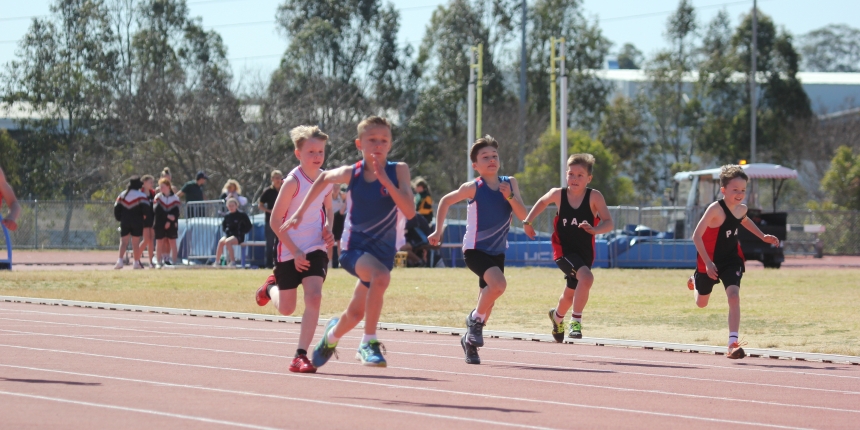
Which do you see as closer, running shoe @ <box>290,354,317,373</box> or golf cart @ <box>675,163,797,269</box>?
running shoe @ <box>290,354,317,373</box>

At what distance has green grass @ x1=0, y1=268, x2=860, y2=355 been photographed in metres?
12.6

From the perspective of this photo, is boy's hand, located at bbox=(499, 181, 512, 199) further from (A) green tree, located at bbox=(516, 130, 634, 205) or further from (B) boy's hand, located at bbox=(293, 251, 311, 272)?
(A) green tree, located at bbox=(516, 130, 634, 205)

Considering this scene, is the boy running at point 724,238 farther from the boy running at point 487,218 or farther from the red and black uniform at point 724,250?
the boy running at point 487,218

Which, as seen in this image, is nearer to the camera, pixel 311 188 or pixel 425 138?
pixel 311 188

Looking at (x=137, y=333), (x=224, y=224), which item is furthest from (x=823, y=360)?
(x=224, y=224)

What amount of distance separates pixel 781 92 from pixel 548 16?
475 inches

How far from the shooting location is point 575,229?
11234 millimetres

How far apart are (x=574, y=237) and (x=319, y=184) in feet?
12.0

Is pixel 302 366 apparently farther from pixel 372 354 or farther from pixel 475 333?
pixel 475 333

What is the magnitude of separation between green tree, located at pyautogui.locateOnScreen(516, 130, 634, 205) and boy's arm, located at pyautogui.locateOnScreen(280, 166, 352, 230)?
3531 cm

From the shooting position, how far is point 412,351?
Answer: 10234 millimetres

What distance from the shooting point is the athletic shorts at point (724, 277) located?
10.7 m

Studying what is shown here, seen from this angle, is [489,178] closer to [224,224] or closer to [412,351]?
[412,351]

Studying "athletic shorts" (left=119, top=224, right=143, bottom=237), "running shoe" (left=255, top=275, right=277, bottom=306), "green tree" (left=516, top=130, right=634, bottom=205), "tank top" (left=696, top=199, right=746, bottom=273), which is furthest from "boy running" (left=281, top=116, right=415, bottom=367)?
"green tree" (left=516, top=130, right=634, bottom=205)
